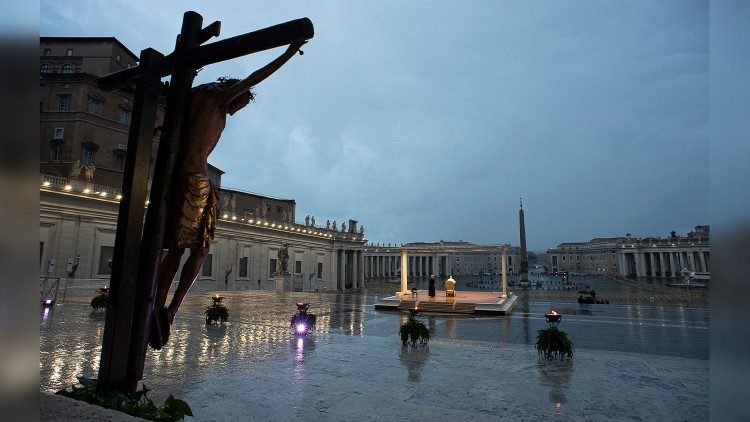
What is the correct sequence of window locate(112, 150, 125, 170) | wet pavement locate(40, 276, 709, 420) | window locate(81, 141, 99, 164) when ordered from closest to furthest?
wet pavement locate(40, 276, 709, 420) < window locate(81, 141, 99, 164) < window locate(112, 150, 125, 170)

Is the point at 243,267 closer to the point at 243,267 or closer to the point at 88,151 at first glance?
the point at 243,267

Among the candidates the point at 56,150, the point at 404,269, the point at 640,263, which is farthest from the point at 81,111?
the point at 640,263

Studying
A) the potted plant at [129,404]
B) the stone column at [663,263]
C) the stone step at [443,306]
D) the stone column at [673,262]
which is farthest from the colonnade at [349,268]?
the stone column at [673,262]

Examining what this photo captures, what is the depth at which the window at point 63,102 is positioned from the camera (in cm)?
4006

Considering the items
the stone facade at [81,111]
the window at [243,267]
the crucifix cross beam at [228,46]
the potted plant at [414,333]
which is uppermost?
the stone facade at [81,111]

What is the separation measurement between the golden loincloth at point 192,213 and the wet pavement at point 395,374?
2.49 metres

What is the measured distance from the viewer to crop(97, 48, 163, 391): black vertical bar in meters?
4.17

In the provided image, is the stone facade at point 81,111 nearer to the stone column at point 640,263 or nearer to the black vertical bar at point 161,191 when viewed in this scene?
the black vertical bar at point 161,191

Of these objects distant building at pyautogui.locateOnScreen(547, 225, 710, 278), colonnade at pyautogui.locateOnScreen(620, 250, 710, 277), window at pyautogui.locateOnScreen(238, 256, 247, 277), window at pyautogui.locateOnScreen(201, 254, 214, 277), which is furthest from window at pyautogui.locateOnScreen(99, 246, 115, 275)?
colonnade at pyautogui.locateOnScreen(620, 250, 710, 277)

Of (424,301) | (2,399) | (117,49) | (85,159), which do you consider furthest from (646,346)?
(117,49)

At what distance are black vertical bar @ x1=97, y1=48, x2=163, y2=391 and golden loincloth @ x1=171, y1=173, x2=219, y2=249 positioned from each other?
0.41m

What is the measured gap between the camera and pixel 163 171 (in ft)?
15.2

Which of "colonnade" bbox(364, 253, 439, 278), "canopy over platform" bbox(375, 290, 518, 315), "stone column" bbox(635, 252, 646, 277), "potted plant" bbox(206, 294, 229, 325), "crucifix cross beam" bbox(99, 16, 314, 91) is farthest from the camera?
"colonnade" bbox(364, 253, 439, 278)

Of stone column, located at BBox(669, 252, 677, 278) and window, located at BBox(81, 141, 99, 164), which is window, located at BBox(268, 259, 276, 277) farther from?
stone column, located at BBox(669, 252, 677, 278)
